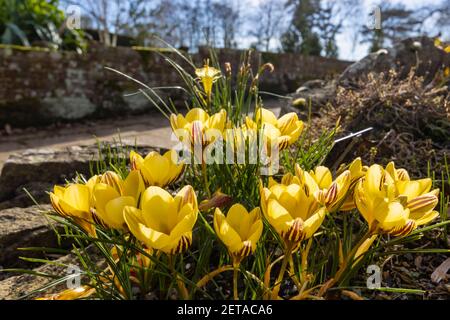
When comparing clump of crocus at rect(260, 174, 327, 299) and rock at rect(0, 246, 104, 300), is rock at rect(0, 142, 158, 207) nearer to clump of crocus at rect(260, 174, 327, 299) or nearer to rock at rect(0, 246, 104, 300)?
rock at rect(0, 246, 104, 300)

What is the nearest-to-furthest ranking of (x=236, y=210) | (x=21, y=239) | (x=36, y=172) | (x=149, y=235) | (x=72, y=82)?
(x=149, y=235)
(x=236, y=210)
(x=21, y=239)
(x=36, y=172)
(x=72, y=82)

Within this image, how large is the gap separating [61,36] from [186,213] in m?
5.64

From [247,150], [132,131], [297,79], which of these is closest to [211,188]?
[247,150]

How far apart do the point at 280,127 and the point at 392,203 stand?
330 millimetres

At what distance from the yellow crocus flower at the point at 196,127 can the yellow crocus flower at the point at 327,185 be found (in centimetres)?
20

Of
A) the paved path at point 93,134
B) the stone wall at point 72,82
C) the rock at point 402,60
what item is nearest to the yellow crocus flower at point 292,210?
the rock at point 402,60

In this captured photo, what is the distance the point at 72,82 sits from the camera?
4.64 meters

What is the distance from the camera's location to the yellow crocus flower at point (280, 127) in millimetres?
789

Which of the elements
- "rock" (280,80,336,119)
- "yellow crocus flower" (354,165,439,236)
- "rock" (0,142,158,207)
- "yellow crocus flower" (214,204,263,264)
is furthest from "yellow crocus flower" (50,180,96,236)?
"rock" (280,80,336,119)

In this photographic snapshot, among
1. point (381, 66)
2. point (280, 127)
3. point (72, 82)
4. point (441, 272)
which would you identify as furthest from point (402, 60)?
point (72, 82)

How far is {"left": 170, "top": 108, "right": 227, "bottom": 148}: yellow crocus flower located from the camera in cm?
75

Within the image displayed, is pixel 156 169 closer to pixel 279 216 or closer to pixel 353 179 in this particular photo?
pixel 279 216

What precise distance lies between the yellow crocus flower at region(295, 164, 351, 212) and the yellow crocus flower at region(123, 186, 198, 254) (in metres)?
0.20
